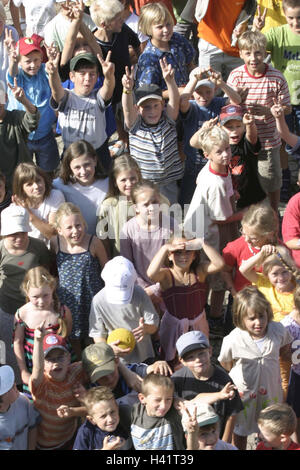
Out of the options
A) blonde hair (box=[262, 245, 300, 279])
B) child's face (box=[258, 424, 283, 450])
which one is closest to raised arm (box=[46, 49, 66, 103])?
blonde hair (box=[262, 245, 300, 279])

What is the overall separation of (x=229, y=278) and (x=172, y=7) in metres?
4.80

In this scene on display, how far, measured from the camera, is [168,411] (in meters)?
4.63

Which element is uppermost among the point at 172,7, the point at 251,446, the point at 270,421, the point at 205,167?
the point at 172,7

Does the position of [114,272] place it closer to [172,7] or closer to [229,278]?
[229,278]

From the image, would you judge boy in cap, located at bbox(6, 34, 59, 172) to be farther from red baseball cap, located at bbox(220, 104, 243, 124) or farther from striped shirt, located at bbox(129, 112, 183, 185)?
red baseball cap, located at bbox(220, 104, 243, 124)

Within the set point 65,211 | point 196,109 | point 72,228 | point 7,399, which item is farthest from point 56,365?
point 196,109

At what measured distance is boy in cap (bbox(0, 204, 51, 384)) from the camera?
5.66 metres

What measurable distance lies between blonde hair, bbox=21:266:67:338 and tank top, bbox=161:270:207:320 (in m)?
0.77

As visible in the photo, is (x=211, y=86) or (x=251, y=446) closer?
(x=251, y=446)

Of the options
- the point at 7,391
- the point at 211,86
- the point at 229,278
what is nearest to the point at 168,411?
the point at 7,391

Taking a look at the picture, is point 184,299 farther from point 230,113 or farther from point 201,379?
point 230,113

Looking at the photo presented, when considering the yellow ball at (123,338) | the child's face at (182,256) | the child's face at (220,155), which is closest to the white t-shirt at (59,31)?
the child's face at (220,155)

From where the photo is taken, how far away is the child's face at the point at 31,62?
725 centimetres

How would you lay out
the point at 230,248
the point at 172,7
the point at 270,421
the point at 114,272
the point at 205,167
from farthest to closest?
the point at 172,7
the point at 205,167
the point at 230,248
the point at 114,272
the point at 270,421
